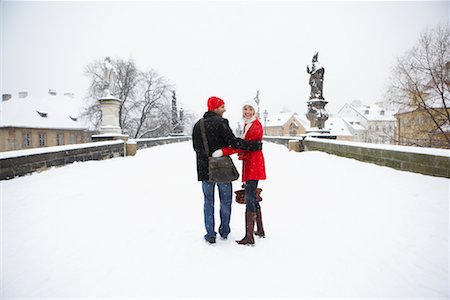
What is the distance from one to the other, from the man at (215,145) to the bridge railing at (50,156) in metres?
5.46

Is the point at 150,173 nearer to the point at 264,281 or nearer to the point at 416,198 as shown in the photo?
the point at 264,281

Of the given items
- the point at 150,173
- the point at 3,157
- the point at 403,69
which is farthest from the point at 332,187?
the point at 403,69

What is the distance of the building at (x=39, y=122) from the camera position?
101 feet

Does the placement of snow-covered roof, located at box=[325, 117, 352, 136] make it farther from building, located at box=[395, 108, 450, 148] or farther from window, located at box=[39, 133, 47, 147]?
window, located at box=[39, 133, 47, 147]

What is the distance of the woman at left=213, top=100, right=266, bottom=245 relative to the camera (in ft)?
9.26

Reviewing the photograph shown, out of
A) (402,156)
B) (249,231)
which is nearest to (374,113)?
(402,156)

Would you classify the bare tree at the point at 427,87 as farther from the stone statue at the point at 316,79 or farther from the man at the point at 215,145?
the man at the point at 215,145

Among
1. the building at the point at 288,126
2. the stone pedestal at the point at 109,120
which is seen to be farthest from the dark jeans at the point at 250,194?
the building at the point at 288,126

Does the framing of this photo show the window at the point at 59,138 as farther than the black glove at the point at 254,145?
Yes

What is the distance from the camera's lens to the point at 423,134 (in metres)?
16.2

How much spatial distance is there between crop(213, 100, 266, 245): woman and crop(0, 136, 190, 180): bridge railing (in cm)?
580

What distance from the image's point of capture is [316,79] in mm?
12281

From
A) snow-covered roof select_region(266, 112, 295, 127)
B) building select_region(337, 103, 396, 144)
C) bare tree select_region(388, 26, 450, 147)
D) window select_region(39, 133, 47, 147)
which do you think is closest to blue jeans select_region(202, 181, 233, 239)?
bare tree select_region(388, 26, 450, 147)

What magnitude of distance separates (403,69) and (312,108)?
8589 millimetres
